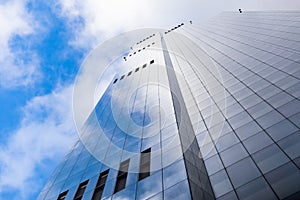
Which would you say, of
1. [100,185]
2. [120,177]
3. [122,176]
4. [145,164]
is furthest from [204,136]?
[100,185]

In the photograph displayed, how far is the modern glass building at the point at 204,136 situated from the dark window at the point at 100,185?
0.36ft

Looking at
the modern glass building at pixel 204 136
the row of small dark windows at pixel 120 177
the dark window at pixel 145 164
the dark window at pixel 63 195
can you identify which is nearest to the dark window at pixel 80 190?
the row of small dark windows at pixel 120 177

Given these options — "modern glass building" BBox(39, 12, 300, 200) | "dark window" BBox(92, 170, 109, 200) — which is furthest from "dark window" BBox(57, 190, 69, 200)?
"dark window" BBox(92, 170, 109, 200)

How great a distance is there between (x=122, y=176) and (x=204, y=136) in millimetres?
7092

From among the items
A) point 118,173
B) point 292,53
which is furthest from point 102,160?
point 292,53

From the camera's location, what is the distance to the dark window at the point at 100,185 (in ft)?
76.2

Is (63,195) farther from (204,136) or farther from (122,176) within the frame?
(204,136)

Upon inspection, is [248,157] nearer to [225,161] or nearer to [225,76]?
[225,161]

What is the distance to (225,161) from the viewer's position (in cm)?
1978

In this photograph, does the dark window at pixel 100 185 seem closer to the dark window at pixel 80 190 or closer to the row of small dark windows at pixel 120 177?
the row of small dark windows at pixel 120 177

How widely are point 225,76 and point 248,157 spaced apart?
1611 cm

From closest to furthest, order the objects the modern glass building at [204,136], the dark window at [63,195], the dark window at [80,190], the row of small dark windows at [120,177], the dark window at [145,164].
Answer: the modern glass building at [204,136] → the dark window at [145,164] → the row of small dark windows at [120,177] → the dark window at [80,190] → the dark window at [63,195]

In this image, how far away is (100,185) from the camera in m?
24.4

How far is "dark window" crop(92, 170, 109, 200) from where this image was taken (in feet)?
76.2
